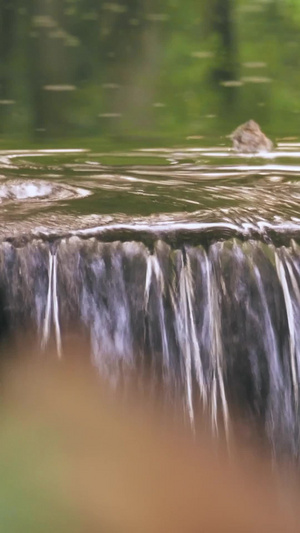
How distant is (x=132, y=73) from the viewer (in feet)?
14.2

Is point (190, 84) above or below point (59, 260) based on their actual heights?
above

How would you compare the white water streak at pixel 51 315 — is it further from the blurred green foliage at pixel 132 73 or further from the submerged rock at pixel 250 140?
the blurred green foliage at pixel 132 73

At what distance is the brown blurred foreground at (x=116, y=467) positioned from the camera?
5.90 feet

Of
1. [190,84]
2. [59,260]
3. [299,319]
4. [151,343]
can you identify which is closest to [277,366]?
[299,319]

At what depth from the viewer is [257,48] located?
4430 mm

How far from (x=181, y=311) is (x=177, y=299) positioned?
30mm

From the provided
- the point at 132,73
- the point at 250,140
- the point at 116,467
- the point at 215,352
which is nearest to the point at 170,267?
the point at 215,352

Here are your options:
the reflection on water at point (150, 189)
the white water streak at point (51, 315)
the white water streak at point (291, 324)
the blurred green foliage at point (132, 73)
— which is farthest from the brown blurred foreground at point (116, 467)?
the blurred green foliage at point (132, 73)

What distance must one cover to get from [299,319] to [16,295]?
0.67m

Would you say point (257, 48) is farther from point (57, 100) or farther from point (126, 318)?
point (126, 318)

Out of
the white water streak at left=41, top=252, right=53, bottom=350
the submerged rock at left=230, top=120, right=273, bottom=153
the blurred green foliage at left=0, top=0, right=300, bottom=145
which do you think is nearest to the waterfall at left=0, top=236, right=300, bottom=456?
the white water streak at left=41, top=252, right=53, bottom=350

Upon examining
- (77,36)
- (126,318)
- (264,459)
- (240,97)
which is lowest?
(264,459)

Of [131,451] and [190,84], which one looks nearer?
[131,451]

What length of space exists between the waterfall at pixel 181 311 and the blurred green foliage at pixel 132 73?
2.39 metres
